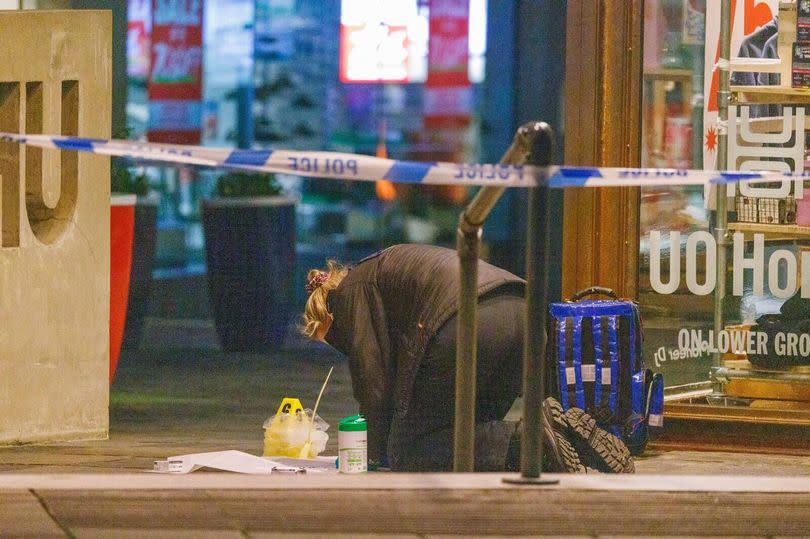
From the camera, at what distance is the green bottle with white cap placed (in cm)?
532

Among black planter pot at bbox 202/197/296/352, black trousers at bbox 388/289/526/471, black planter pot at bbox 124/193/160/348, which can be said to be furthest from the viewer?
black planter pot at bbox 202/197/296/352

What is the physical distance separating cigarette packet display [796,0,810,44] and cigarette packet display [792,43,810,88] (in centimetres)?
5

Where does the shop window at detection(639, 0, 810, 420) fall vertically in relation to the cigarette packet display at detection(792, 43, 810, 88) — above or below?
below

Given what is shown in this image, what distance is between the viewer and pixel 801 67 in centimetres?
638

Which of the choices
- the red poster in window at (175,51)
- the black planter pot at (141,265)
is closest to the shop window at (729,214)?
the black planter pot at (141,265)

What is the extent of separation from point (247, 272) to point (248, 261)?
0.08m

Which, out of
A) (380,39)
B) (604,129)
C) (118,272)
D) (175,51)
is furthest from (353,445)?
(380,39)

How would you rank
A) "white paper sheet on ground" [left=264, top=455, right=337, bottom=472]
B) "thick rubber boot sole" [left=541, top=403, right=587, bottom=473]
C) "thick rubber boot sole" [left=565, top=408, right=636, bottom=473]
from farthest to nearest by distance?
1. "white paper sheet on ground" [left=264, top=455, right=337, bottom=472]
2. "thick rubber boot sole" [left=565, top=408, right=636, bottom=473]
3. "thick rubber boot sole" [left=541, top=403, right=587, bottom=473]

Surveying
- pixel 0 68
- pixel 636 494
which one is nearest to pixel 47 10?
pixel 0 68

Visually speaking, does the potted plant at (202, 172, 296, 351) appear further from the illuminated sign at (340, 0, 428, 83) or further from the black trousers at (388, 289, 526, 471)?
the illuminated sign at (340, 0, 428, 83)

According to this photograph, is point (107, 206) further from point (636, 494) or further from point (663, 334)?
point (636, 494)

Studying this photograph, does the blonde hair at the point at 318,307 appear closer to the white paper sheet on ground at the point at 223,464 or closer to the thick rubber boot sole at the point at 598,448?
the white paper sheet on ground at the point at 223,464

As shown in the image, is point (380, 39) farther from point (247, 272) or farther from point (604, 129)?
point (604, 129)

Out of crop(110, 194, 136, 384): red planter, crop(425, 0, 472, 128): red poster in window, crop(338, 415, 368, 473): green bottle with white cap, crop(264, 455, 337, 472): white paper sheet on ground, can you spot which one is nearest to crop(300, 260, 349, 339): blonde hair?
crop(338, 415, 368, 473): green bottle with white cap
